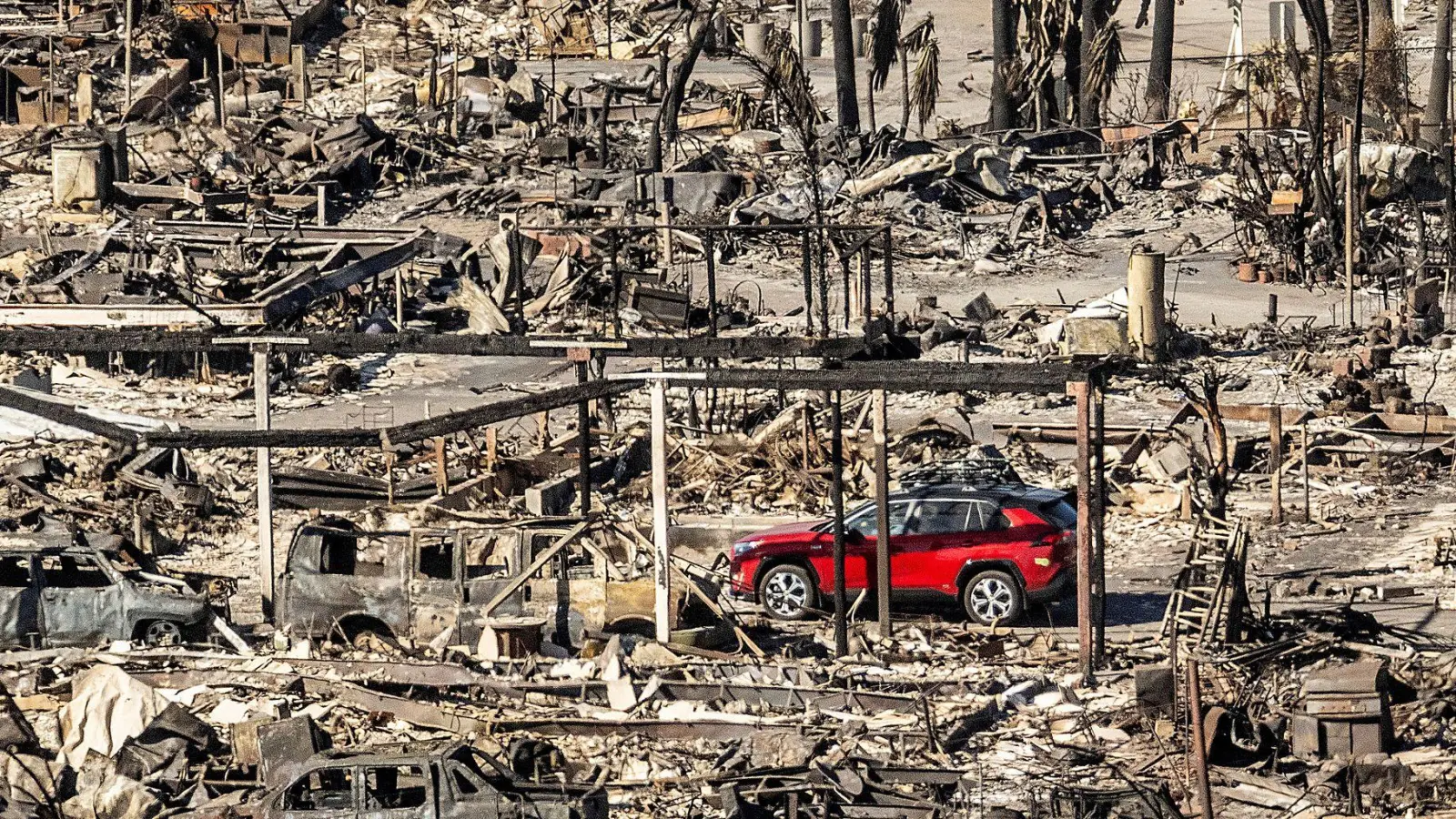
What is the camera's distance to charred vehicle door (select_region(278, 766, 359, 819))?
609 inches

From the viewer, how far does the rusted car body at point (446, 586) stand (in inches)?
853

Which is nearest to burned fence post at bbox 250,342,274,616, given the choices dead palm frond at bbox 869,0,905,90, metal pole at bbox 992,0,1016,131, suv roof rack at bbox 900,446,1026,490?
suv roof rack at bbox 900,446,1026,490

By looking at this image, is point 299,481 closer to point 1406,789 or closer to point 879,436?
point 879,436

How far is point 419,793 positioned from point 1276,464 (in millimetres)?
14095

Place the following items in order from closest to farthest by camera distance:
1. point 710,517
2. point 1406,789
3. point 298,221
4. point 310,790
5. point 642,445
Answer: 1. point 310,790
2. point 1406,789
3. point 710,517
4. point 642,445
5. point 298,221

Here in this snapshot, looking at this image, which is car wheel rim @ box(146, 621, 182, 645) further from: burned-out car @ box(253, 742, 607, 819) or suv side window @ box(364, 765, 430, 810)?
suv side window @ box(364, 765, 430, 810)

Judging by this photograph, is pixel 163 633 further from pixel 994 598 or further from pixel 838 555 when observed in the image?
pixel 994 598

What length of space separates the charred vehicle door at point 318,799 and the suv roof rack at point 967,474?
31.6 ft

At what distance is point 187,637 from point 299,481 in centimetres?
670

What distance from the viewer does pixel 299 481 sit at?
28547mm

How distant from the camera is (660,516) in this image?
855 inches

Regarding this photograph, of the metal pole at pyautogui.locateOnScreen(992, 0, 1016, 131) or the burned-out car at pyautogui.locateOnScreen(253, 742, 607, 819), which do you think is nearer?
the burned-out car at pyautogui.locateOnScreen(253, 742, 607, 819)

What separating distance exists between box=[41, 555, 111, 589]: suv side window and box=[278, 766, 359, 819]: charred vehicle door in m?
7.39

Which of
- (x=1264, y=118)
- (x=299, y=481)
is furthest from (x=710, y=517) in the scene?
(x=1264, y=118)
